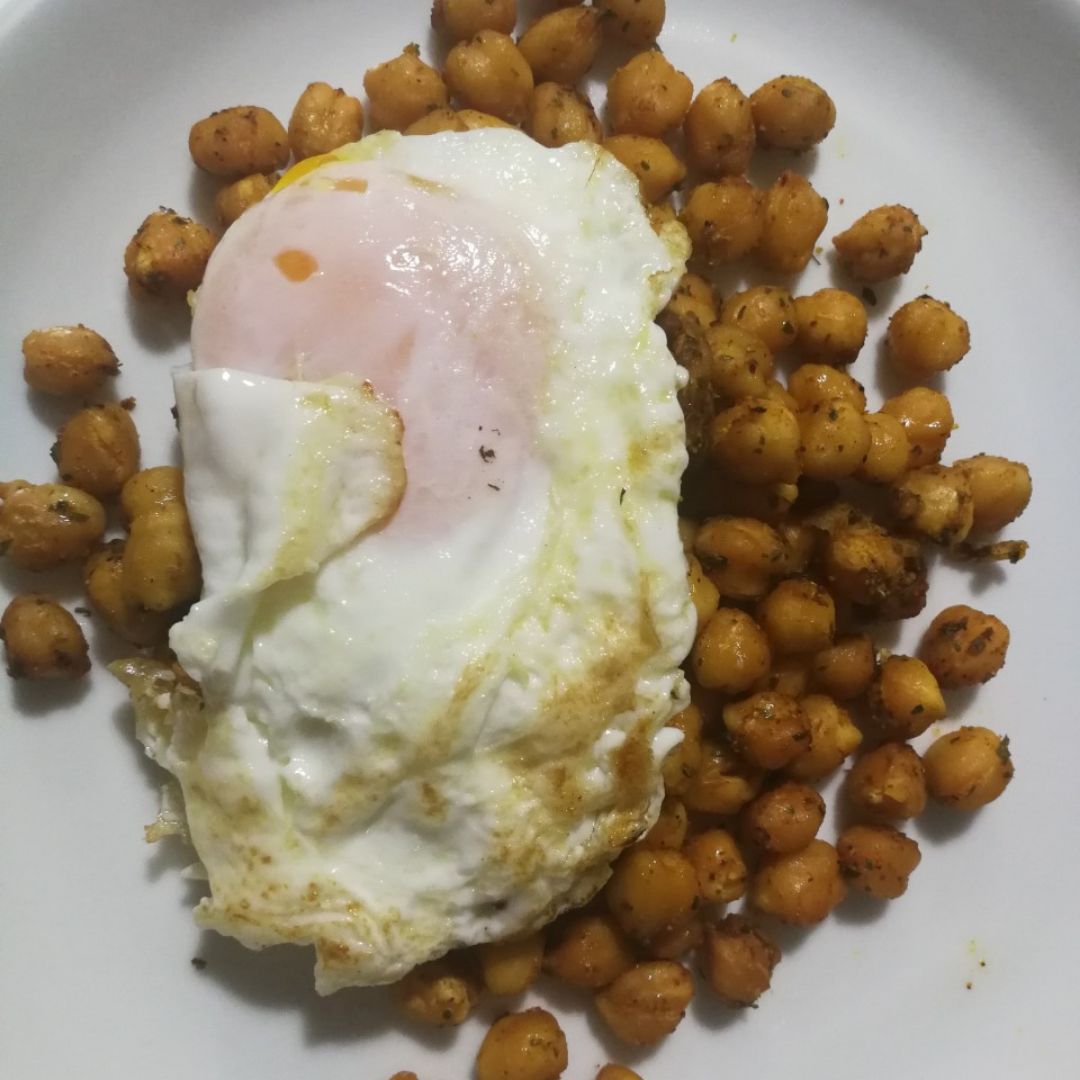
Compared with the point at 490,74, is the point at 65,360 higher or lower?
lower

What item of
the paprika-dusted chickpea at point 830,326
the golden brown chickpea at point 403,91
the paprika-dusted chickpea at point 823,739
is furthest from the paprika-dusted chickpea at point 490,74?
the paprika-dusted chickpea at point 823,739

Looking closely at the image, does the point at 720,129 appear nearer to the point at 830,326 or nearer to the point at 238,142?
the point at 830,326

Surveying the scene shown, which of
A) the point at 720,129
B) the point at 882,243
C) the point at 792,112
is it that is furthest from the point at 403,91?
the point at 882,243

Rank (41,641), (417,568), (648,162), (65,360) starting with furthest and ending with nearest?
(648,162)
(65,360)
(41,641)
(417,568)

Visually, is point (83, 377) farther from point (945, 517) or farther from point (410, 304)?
point (945, 517)

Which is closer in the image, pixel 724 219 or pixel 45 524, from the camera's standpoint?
pixel 45 524

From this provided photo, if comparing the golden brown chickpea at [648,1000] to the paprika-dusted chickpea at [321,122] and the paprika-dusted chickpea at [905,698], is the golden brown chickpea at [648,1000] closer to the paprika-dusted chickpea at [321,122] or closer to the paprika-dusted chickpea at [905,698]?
the paprika-dusted chickpea at [905,698]

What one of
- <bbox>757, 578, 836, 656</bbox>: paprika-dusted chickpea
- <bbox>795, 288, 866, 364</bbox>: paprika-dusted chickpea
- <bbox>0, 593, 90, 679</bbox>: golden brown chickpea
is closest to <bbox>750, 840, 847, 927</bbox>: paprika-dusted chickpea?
<bbox>757, 578, 836, 656</bbox>: paprika-dusted chickpea
